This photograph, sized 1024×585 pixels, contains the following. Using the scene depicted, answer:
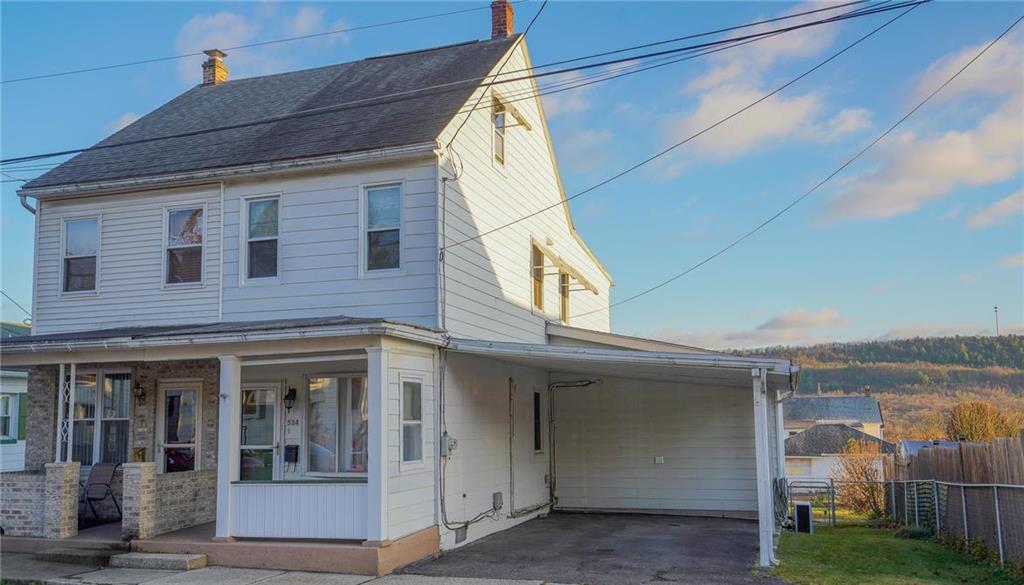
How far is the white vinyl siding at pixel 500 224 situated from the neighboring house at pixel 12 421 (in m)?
14.5

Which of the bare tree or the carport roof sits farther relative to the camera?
A: the bare tree

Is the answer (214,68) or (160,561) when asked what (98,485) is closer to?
(160,561)

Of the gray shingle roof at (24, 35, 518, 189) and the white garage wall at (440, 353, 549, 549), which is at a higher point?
the gray shingle roof at (24, 35, 518, 189)

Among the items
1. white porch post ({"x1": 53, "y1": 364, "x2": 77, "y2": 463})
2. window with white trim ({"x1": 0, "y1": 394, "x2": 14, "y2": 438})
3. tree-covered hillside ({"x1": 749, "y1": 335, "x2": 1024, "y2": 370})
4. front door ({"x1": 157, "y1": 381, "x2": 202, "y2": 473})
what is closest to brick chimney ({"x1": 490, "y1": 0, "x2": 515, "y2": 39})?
front door ({"x1": 157, "y1": 381, "x2": 202, "y2": 473})

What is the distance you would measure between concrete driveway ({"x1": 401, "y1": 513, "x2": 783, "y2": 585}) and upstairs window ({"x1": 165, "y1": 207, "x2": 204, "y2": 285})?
6.10 meters

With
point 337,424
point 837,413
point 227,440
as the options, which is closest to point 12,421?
point 337,424

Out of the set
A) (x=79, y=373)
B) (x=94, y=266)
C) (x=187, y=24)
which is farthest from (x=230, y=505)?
(x=187, y=24)

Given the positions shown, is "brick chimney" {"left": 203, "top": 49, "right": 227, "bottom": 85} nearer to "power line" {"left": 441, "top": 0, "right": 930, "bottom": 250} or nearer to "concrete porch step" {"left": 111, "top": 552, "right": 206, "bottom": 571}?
"power line" {"left": 441, "top": 0, "right": 930, "bottom": 250}

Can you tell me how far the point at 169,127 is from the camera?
16391mm

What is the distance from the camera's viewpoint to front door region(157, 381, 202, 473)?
1373 cm

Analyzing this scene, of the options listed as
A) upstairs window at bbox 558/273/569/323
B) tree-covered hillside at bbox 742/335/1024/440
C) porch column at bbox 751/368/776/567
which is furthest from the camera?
tree-covered hillside at bbox 742/335/1024/440

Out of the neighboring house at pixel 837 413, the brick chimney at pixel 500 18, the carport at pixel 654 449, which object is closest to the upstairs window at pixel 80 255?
the carport at pixel 654 449

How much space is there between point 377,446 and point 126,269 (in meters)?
6.46

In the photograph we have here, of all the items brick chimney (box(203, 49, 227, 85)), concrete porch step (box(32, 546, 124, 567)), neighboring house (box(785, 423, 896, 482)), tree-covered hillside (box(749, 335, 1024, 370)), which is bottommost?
neighboring house (box(785, 423, 896, 482))
